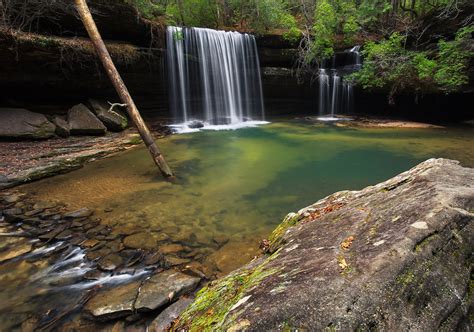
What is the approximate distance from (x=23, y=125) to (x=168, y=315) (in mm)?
8730

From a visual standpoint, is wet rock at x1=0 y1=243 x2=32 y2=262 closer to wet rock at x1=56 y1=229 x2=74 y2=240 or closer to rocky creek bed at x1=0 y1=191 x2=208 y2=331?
rocky creek bed at x1=0 y1=191 x2=208 y2=331

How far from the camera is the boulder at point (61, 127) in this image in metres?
9.01

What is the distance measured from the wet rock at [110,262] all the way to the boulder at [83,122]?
7.28m

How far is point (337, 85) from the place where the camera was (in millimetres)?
15336

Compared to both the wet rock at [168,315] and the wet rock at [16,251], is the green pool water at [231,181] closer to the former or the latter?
the wet rock at [168,315]

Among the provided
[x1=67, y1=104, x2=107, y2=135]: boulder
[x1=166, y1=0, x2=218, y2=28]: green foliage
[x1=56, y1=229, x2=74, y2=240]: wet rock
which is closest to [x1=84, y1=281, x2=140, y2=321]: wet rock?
[x1=56, y1=229, x2=74, y2=240]: wet rock

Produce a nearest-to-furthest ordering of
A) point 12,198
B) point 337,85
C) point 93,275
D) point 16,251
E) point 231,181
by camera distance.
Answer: point 93,275 < point 16,251 < point 12,198 < point 231,181 < point 337,85

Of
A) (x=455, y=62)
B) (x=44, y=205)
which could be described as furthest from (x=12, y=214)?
(x=455, y=62)

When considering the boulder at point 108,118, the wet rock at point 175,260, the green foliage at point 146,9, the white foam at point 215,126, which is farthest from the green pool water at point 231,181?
the green foliage at point 146,9

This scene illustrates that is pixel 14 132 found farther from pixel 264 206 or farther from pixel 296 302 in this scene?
pixel 296 302

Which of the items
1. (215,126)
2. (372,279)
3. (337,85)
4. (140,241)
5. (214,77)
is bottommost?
(140,241)

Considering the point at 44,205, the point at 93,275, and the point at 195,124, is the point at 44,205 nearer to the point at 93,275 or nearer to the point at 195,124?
the point at 93,275

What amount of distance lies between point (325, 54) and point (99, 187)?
13.5 m

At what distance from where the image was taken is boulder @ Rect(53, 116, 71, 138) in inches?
355
